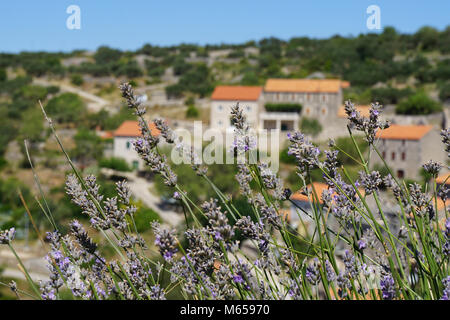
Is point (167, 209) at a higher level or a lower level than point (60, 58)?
lower

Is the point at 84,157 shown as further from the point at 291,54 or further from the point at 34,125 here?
the point at 291,54

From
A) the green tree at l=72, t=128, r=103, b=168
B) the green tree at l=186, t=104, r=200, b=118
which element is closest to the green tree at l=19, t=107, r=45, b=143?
the green tree at l=72, t=128, r=103, b=168

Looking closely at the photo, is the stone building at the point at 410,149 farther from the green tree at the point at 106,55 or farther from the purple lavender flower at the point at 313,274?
the green tree at the point at 106,55

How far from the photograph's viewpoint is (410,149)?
21.0 m

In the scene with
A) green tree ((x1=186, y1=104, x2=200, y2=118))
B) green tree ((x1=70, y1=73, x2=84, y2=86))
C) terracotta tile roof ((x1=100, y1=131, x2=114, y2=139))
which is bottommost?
terracotta tile roof ((x1=100, y1=131, x2=114, y2=139))

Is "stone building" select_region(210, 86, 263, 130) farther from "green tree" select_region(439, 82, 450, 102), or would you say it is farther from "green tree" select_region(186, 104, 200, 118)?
"green tree" select_region(439, 82, 450, 102)

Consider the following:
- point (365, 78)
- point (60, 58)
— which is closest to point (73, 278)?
point (365, 78)

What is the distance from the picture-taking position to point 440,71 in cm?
3509

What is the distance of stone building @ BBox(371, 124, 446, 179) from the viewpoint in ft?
68.7

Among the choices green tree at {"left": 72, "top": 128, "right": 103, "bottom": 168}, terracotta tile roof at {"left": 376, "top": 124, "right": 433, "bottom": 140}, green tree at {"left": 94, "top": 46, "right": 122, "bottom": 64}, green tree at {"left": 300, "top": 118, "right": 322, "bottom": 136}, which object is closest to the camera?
terracotta tile roof at {"left": 376, "top": 124, "right": 433, "bottom": 140}

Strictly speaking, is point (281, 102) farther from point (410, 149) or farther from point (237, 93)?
point (410, 149)

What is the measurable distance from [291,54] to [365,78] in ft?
47.5

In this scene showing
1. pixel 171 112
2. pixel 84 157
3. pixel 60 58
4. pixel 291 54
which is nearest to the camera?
pixel 84 157

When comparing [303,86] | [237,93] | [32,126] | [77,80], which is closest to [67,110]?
[32,126]
